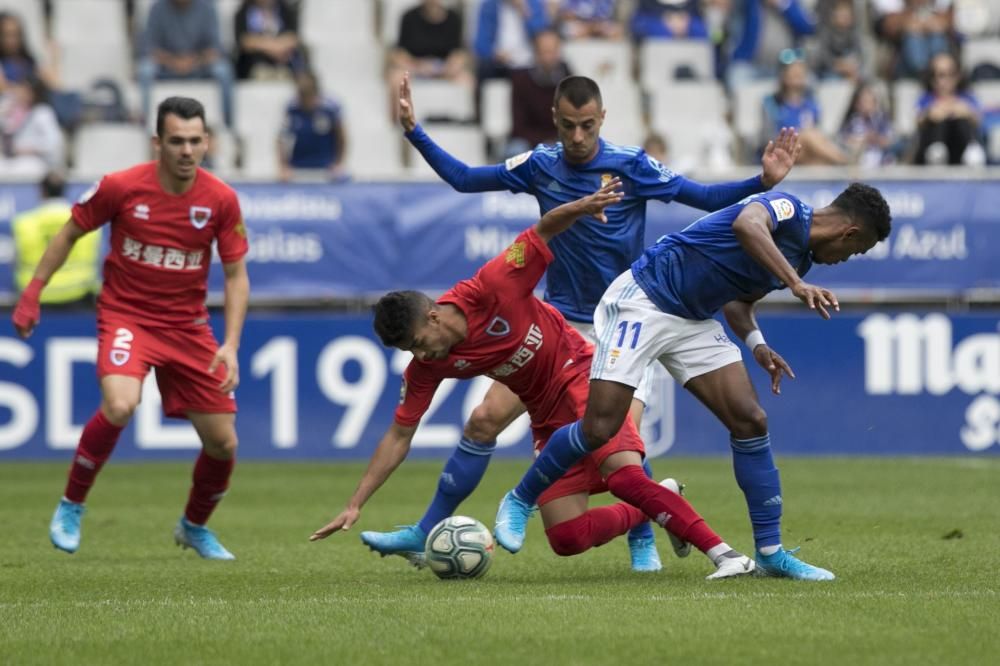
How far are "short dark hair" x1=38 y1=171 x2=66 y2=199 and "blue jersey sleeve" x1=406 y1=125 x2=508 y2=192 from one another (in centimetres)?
767

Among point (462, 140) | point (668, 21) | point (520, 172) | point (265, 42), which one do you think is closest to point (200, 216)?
point (520, 172)

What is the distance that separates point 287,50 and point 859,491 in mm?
9006

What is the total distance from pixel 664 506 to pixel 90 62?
1398 cm

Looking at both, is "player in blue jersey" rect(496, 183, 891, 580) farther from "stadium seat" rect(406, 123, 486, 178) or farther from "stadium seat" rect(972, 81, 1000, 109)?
"stadium seat" rect(972, 81, 1000, 109)

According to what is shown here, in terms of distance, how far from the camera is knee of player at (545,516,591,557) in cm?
825

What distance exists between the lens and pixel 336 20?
21062mm

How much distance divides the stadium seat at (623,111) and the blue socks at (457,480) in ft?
35.2

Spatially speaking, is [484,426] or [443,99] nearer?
[484,426]

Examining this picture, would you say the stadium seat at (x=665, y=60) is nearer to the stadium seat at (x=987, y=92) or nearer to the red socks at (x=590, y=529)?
the stadium seat at (x=987, y=92)

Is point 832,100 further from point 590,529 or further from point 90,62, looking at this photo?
point 590,529

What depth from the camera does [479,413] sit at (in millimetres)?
9008

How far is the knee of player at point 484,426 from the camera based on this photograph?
8.96 m

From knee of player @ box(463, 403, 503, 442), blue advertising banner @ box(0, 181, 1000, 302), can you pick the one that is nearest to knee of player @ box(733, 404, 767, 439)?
knee of player @ box(463, 403, 503, 442)

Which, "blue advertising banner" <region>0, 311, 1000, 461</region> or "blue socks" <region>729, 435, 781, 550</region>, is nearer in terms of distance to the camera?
"blue socks" <region>729, 435, 781, 550</region>
